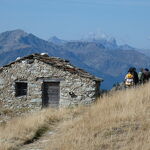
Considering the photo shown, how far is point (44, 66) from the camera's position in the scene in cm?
3027

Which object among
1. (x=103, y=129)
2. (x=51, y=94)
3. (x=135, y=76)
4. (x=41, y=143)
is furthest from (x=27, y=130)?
(x=51, y=94)

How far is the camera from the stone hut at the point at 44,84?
28.5 metres

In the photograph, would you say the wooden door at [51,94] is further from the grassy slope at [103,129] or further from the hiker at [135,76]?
the grassy slope at [103,129]

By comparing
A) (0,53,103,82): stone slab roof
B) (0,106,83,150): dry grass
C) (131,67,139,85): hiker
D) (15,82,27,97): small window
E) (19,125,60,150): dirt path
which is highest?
(0,53,103,82): stone slab roof

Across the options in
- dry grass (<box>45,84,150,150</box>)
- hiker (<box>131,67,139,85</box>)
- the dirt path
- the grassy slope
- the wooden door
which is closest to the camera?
dry grass (<box>45,84,150,150</box>)

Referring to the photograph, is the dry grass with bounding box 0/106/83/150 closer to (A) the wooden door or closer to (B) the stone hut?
(B) the stone hut

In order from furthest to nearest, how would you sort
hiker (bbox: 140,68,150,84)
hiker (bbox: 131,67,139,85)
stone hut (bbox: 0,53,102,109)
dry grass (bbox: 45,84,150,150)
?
stone hut (bbox: 0,53,102,109)
hiker (bbox: 140,68,150,84)
hiker (bbox: 131,67,139,85)
dry grass (bbox: 45,84,150,150)

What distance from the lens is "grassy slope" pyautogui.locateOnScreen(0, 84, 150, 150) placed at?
11.9 meters

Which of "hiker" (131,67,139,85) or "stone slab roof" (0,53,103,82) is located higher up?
"stone slab roof" (0,53,103,82)

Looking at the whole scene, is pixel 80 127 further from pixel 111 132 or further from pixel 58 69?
pixel 58 69

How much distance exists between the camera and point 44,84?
30375mm

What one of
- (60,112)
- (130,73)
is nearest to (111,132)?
(60,112)

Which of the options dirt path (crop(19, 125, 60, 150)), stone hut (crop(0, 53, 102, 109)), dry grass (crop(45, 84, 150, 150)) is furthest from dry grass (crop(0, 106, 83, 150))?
stone hut (crop(0, 53, 102, 109))

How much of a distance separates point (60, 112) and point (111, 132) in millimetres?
6403
